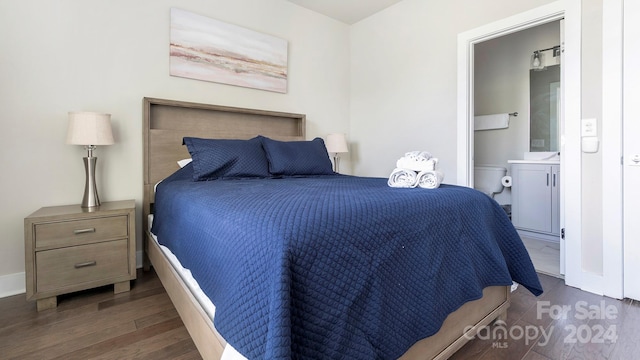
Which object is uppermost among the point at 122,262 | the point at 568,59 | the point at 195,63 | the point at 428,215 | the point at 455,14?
the point at 455,14

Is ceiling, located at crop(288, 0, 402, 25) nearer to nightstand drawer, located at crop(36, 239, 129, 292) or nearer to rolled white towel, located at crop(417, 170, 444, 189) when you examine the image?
rolled white towel, located at crop(417, 170, 444, 189)

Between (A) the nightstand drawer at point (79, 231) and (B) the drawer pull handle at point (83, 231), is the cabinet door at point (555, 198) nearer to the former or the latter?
(A) the nightstand drawer at point (79, 231)

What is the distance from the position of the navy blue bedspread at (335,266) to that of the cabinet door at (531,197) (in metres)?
2.45

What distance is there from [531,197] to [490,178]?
2.35 feet

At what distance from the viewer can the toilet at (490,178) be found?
4047 millimetres

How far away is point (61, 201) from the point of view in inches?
86.1

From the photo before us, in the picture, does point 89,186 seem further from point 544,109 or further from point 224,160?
point 544,109

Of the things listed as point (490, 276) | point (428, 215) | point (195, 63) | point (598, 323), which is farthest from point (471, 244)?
point (195, 63)

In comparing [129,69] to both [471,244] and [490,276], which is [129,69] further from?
[490,276]

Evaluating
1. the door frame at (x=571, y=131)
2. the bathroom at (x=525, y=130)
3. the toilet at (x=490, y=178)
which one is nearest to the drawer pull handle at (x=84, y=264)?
the door frame at (x=571, y=131)

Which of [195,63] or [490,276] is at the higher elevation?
[195,63]

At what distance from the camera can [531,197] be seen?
3459 millimetres

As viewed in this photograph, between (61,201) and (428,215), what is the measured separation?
8.26 feet

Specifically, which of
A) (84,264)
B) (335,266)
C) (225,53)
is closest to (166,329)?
(84,264)
